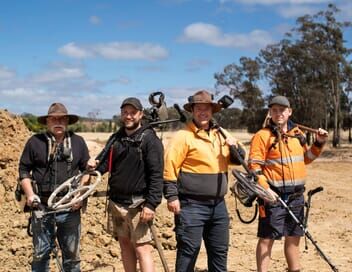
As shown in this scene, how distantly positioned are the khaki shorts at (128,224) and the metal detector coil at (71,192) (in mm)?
281

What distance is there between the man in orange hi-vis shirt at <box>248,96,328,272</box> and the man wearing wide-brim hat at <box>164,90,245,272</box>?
0.32 m

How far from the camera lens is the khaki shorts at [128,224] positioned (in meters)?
4.44

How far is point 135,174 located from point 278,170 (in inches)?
50.2

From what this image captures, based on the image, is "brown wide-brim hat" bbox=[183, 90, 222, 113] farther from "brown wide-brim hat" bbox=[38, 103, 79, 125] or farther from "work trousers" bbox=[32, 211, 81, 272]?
"work trousers" bbox=[32, 211, 81, 272]

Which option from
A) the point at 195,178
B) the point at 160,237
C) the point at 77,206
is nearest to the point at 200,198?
the point at 195,178

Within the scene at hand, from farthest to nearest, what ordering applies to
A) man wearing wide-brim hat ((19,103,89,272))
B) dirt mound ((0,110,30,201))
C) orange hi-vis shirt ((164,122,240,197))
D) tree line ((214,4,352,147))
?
tree line ((214,4,352,147)) < dirt mound ((0,110,30,201)) < man wearing wide-brim hat ((19,103,89,272)) < orange hi-vis shirt ((164,122,240,197))

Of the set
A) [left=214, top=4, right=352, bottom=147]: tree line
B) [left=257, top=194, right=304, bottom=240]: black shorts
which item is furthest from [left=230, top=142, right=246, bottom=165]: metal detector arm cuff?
[left=214, top=4, right=352, bottom=147]: tree line

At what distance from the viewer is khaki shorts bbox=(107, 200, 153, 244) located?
4438 millimetres

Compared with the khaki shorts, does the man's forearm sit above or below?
above

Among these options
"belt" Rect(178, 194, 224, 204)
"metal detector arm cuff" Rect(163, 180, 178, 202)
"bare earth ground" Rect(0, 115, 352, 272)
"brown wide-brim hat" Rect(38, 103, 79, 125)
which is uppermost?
"brown wide-brim hat" Rect(38, 103, 79, 125)

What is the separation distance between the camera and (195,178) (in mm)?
4406

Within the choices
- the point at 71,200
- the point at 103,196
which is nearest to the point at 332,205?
the point at 103,196

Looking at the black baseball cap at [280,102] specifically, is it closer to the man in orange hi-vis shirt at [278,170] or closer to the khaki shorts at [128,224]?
the man in orange hi-vis shirt at [278,170]

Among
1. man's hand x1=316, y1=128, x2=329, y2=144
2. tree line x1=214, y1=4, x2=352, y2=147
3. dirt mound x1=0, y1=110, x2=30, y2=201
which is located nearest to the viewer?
man's hand x1=316, y1=128, x2=329, y2=144
